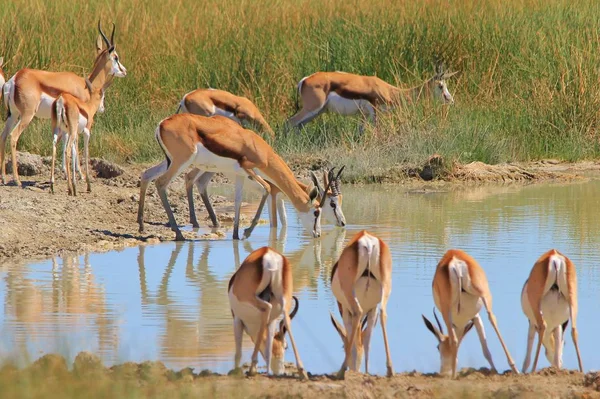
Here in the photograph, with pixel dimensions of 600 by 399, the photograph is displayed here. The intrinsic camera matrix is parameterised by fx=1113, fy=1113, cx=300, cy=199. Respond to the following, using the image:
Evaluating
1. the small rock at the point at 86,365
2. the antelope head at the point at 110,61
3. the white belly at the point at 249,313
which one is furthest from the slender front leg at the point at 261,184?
the small rock at the point at 86,365

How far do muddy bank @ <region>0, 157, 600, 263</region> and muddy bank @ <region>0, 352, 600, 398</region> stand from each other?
12.9 feet

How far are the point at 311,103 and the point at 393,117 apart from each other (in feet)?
4.29

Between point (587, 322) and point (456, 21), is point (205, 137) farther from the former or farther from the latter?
point (456, 21)

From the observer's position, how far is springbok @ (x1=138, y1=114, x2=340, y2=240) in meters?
9.80

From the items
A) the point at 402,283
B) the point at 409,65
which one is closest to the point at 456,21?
the point at 409,65

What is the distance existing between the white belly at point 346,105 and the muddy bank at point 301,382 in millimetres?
11023

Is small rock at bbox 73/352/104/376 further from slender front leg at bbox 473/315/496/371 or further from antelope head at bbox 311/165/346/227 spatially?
antelope head at bbox 311/165/346/227

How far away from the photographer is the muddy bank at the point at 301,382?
4172 millimetres

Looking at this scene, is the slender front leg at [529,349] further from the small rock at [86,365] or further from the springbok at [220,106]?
the springbok at [220,106]

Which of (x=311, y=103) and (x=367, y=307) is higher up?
(x=311, y=103)

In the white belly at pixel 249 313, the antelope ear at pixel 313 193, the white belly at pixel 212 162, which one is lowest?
the white belly at pixel 249 313

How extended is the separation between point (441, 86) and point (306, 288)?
9.22 meters

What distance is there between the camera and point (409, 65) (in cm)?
1775

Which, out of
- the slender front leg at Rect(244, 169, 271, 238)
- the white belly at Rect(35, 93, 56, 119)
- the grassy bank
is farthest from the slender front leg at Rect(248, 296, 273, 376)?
the grassy bank
